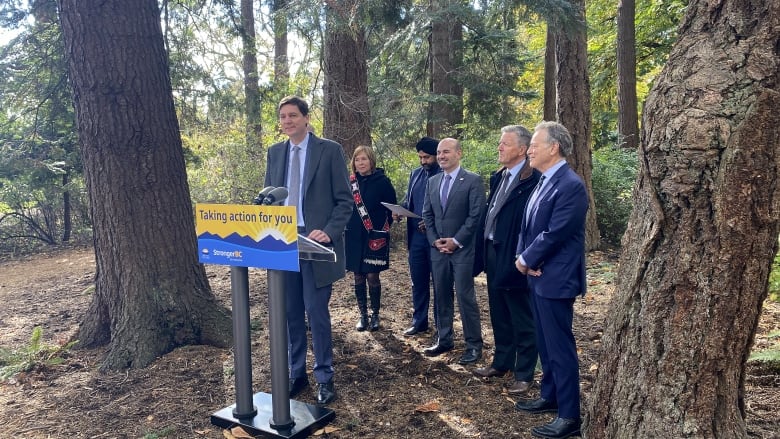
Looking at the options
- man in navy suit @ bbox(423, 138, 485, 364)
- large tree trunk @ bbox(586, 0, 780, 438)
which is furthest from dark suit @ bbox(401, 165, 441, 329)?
large tree trunk @ bbox(586, 0, 780, 438)

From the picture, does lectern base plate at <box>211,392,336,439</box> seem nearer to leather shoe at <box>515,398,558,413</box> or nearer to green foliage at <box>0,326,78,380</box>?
leather shoe at <box>515,398,558,413</box>

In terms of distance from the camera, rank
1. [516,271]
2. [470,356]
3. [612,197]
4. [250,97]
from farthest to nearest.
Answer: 1. [612,197]
2. [250,97]
3. [470,356]
4. [516,271]

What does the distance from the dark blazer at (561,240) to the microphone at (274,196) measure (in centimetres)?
160

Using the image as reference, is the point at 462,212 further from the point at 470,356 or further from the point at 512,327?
the point at 470,356

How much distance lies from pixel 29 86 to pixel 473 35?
31.2 ft

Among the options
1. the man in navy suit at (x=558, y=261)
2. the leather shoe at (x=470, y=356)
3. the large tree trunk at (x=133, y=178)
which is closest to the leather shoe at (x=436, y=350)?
the leather shoe at (x=470, y=356)

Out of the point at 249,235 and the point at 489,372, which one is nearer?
the point at 249,235

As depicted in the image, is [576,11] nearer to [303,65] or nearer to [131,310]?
[303,65]

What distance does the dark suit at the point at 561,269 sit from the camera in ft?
11.2

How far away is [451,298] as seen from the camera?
5141 millimetres

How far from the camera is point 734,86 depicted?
8.20 feet

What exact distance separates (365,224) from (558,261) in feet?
8.89

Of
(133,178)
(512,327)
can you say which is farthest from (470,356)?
(133,178)

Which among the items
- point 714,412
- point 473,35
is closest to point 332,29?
point 714,412
